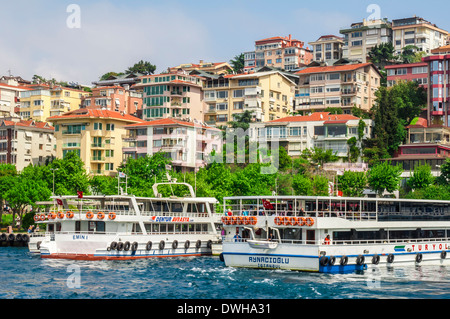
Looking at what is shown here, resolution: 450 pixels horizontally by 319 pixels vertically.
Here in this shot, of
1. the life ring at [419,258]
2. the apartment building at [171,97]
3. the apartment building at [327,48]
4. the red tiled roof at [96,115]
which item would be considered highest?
the apartment building at [327,48]

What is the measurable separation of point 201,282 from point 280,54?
11618 cm

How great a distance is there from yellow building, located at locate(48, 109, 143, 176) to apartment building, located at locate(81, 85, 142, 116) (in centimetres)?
670

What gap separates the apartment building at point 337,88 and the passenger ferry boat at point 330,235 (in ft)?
186

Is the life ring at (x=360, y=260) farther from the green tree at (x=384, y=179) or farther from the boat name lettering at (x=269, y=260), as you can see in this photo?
the green tree at (x=384, y=179)

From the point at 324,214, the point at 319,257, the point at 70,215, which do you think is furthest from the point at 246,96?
the point at 319,257

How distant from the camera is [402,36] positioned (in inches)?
5231

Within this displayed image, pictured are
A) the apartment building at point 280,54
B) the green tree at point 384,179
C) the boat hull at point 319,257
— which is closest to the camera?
the boat hull at point 319,257

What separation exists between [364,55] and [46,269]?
99283 millimetres

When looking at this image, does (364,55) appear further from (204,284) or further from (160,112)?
(204,284)

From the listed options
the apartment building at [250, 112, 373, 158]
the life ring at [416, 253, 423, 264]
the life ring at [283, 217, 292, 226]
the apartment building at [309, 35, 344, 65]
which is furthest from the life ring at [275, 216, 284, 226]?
the apartment building at [309, 35, 344, 65]

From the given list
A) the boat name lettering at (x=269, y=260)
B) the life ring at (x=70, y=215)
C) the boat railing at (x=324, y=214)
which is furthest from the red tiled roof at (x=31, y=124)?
the boat name lettering at (x=269, y=260)

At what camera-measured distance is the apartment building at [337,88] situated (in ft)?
335
